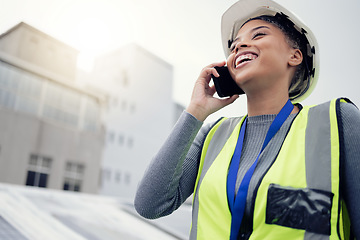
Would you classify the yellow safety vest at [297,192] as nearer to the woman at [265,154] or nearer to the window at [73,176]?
the woman at [265,154]

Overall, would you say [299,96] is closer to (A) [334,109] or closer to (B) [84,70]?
(A) [334,109]

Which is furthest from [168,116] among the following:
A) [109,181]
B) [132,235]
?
[132,235]

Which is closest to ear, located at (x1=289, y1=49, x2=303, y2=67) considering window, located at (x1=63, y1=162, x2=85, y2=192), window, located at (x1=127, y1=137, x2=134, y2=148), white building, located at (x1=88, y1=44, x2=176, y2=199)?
window, located at (x1=63, y1=162, x2=85, y2=192)

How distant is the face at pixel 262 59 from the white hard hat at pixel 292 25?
69 mm

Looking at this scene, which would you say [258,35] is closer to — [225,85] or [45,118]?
[225,85]

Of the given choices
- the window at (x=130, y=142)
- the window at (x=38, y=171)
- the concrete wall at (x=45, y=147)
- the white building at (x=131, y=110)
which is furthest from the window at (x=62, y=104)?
the window at (x=130, y=142)

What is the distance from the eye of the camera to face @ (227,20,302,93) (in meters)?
1.15

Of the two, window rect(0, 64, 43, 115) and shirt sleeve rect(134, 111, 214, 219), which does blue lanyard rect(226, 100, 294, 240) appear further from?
window rect(0, 64, 43, 115)

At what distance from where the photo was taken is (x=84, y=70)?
1852cm

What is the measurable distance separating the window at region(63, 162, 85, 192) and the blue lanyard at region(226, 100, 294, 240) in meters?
15.4

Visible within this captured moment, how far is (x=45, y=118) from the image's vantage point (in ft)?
47.5

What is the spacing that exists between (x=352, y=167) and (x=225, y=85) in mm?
583

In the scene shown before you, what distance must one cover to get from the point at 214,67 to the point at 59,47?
15870mm

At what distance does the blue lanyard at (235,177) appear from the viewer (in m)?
0.93
